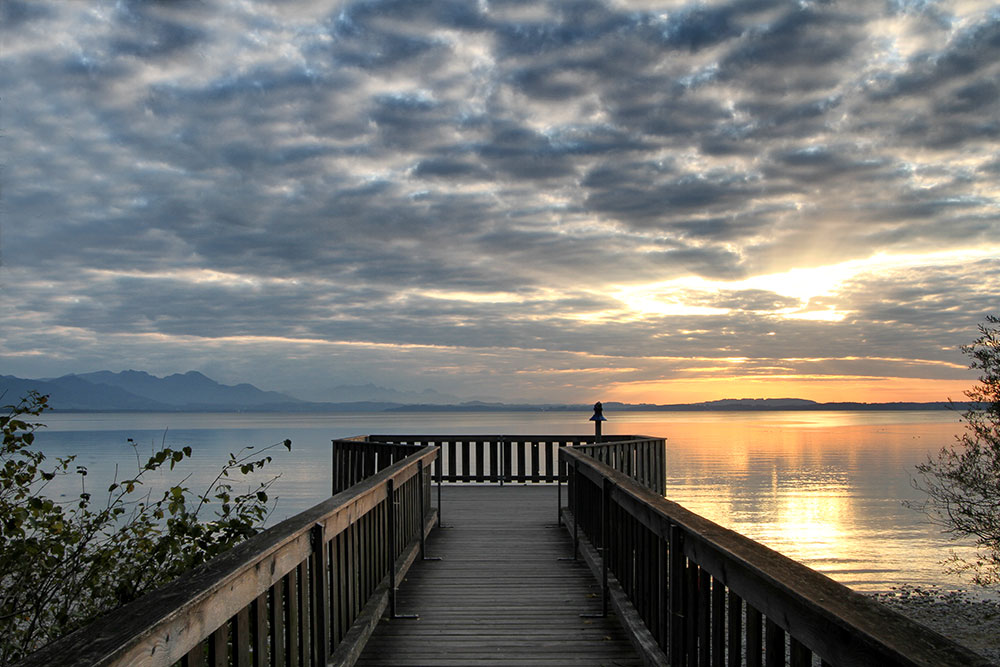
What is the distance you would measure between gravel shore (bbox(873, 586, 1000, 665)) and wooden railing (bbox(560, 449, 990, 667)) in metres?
9.29

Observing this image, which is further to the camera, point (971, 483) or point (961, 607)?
point (961, 607)

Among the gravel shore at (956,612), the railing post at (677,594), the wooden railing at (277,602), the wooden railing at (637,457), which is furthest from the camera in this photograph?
the gravel shore at (956,612)

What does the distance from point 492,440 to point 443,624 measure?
9.68 meters

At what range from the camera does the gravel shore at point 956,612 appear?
1338 cm

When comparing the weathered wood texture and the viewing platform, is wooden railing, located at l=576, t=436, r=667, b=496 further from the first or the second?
the weathered wood texture

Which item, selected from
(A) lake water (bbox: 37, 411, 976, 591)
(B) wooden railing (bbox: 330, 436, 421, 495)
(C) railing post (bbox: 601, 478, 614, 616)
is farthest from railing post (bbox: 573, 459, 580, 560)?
(A) lake water (bbox: 37, 411, 976, 591)

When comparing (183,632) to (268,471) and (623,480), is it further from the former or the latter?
(268,471)

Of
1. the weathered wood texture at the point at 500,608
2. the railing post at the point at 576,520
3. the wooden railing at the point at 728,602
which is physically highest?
the wooden railing at the point at 728,602

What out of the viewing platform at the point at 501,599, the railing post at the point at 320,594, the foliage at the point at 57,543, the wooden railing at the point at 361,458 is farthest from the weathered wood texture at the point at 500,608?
the foliage at the point at 57,543

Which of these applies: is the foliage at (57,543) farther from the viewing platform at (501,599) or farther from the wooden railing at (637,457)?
the wooden railing at (637,457)

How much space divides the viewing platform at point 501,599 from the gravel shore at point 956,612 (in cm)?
745

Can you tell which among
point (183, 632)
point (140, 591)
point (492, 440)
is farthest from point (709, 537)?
point (492, 440)

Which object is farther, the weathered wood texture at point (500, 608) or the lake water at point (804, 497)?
the lake water at point (804, 497)

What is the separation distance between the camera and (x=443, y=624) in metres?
6.07
